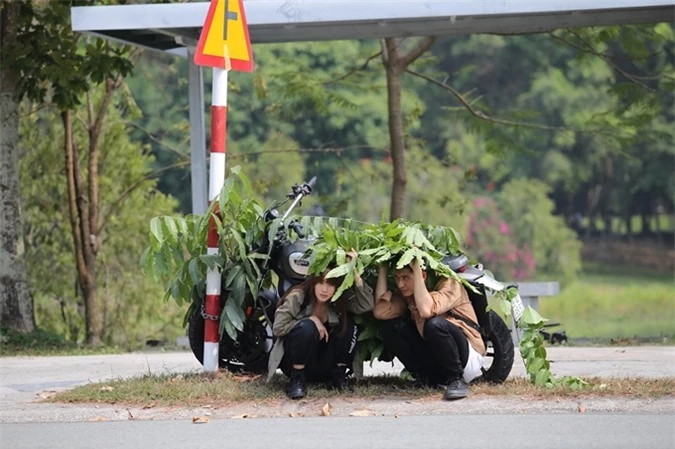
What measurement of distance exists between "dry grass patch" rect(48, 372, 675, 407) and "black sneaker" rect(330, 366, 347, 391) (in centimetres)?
7

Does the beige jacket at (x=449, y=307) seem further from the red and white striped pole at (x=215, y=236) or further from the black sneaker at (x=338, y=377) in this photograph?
the red and white striped pole at (x=215, y=236)

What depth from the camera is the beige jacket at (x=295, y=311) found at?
29.8 feet

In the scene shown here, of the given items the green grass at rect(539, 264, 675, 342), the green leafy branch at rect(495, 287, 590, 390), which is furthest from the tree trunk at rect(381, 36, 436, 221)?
the green grass at rect(539, 264, 675, 342)

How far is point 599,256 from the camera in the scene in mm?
52344

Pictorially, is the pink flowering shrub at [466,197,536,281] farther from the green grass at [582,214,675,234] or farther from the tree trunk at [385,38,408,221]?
the tree trunk at [385,38,408,221]

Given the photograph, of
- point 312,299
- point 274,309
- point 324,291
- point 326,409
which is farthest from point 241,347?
point 326,409

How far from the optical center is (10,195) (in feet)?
48.4

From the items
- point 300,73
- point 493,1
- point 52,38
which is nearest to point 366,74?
point 300,73

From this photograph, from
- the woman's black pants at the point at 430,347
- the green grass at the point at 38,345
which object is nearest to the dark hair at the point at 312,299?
the woman's black pants at the point at 430,347

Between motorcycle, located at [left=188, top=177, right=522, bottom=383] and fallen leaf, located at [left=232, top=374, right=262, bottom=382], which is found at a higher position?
motorcycle, located at [left=188, top=177, right=522, bottom=383]

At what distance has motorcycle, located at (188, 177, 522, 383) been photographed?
9.33m

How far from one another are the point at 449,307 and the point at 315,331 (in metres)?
0.95

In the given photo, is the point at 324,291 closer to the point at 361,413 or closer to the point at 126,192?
the point at 361,413

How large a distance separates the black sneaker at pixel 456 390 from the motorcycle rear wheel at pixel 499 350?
Result: 54cm
